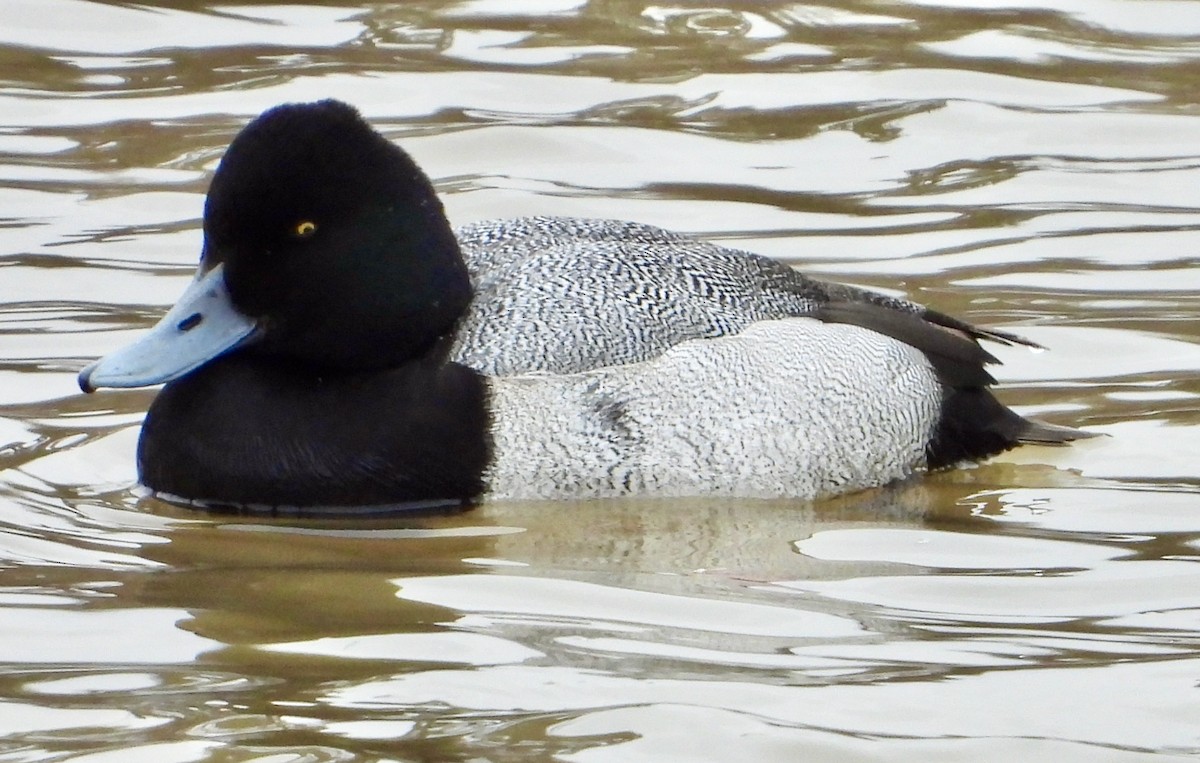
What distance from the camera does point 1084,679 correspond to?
4.66 metres

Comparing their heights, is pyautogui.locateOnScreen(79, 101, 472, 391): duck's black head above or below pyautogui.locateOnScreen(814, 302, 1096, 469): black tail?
above

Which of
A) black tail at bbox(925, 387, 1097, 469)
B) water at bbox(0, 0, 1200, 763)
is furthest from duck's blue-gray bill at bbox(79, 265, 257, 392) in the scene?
black tail at bbox(925, 387, 1097, 469)

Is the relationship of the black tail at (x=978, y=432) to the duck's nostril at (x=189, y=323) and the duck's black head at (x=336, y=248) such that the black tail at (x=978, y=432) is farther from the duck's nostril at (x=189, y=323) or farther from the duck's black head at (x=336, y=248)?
the duck's nostril at (x=189, y=323)

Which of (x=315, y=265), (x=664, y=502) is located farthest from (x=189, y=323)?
(x=664, y=502)

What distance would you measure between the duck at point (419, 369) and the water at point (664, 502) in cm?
13

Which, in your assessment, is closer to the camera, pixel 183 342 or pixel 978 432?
pixel 183 342

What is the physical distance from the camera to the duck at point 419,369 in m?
6.11

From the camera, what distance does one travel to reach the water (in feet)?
14.7

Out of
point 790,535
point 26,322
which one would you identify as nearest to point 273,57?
point 26,322

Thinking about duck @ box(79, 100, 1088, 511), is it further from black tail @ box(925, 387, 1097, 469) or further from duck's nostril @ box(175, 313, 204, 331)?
black tail @ box(925, 387, 1097, 469)

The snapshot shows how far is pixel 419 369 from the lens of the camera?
6.25 metres

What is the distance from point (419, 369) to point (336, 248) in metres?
0.44

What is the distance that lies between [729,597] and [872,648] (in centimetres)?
50

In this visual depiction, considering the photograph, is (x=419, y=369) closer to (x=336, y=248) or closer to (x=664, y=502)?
(x=336, y=248)
